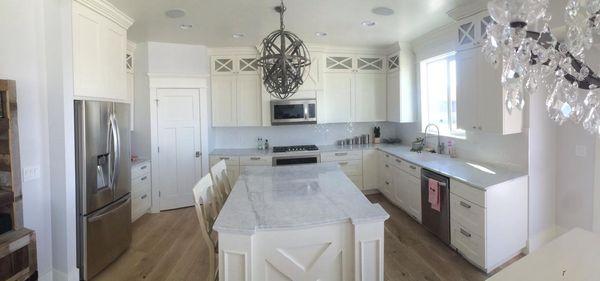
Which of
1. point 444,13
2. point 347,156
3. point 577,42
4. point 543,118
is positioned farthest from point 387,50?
point 577,42

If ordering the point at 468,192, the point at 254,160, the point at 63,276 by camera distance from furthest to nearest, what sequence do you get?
1. the point at 254,160
2. the point at 468,192
3. the point at 63,276

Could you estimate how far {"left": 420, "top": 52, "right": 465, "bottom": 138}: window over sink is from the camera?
381cm

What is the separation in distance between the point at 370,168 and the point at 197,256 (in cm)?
300

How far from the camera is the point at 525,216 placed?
265cm

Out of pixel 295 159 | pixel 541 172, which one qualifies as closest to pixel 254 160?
pixel 295 159

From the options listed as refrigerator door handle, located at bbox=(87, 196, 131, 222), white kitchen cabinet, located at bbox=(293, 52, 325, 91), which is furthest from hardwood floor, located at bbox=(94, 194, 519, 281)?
white kitchen cabinet, located at bbox=(293, 52, 325, 91)

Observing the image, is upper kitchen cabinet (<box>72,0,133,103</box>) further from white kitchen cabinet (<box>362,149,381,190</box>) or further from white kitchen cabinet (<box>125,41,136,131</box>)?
white kitchen cabinet (<box>362,149,381,190</box>)

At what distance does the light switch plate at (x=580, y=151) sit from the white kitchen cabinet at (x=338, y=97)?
2.86 meters

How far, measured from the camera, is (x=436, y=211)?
3021 mm

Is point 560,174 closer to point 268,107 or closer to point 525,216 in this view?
point 525,216

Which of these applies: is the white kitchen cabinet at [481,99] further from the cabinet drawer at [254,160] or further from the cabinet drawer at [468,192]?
the cabinet drawer at [254,160]

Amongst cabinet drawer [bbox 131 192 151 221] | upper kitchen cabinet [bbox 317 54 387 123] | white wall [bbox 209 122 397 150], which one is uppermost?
upper kitchen cabinet [bbox 317 54 387 123]

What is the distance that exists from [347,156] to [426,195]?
161 centimetres

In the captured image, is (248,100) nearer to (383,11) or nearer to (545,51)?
(383,11)
